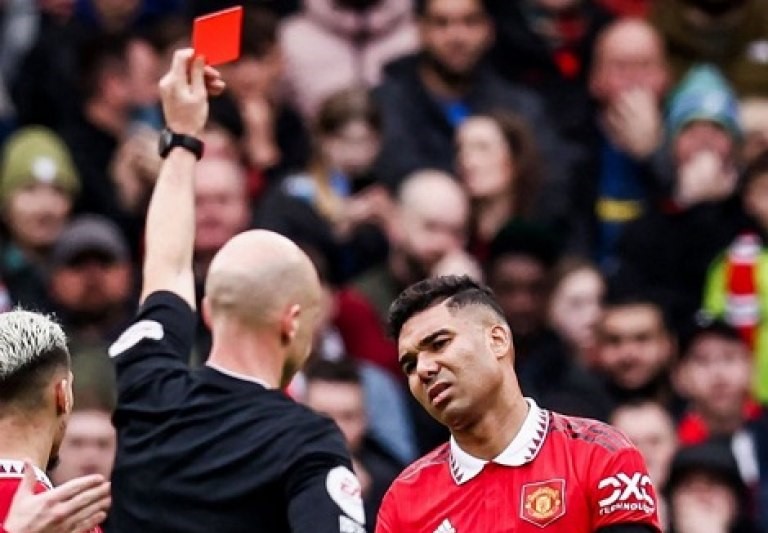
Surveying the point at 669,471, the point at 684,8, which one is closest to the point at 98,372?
the point at 669,471

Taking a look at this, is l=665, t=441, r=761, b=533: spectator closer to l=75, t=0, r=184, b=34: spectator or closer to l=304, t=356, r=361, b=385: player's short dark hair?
l=304, t=356, r=361, b=385: player's short dark hair

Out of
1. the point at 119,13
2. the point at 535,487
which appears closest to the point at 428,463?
the point at 535,487

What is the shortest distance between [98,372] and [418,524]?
367 cm

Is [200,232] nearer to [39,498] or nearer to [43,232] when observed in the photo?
[43,232]

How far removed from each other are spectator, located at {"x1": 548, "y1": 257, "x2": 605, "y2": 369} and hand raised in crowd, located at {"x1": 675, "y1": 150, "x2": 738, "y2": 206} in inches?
34.8

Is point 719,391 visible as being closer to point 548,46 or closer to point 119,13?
point 548,46

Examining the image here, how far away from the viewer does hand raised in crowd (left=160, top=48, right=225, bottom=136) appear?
7816mm

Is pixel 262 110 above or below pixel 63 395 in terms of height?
below

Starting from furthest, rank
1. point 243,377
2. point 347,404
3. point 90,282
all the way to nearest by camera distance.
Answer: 1. point 90,282
2. point 347,404
3. point 243,377

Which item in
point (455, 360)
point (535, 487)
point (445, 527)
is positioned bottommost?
point (445, 527)

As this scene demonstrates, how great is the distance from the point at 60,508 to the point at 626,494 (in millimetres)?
1471

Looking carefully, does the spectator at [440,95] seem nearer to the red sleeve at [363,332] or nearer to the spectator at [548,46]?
the spectator at [548,46]

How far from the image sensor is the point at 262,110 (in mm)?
12898

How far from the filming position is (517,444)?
6.45m
